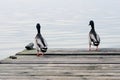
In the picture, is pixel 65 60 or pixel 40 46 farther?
pixel 40 46

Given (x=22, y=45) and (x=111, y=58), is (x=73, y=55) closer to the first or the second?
(x=111, y=58)

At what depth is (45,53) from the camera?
58.5 ft

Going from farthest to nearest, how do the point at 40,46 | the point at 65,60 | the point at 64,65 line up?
the point at 40,46 → the point at 65,60 → the point at 64,65

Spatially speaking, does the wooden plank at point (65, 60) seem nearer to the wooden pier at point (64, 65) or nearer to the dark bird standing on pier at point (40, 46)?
the wooden pier at point (64, 65)

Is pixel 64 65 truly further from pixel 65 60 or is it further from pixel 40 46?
pixel 40 46

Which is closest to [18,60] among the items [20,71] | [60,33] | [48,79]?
[20,71]

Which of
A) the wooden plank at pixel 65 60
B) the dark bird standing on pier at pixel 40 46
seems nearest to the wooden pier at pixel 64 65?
the wooden plank at pixel 65 60

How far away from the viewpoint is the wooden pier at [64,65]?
1317cm

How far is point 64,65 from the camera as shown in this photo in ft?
49.0

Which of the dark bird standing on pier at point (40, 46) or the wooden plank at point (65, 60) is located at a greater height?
the dark bird standing on pier at point (40, 46)

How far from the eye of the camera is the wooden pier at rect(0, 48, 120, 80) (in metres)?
13.2

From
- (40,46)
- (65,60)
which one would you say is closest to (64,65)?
(65,60)

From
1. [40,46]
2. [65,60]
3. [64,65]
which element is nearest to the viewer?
[64,65]

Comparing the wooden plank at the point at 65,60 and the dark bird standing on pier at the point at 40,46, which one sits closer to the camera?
the wooden plank at the point at 65,60
